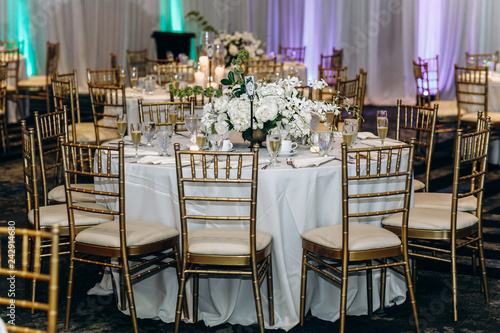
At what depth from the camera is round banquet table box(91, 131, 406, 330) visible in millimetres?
3236

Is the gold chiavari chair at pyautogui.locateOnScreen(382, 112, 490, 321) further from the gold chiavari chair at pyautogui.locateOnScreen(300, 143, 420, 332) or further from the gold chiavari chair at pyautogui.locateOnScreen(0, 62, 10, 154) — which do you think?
the gold chiavari chair at pyautogui.locateOnScreen(0, 62, 10, 154)

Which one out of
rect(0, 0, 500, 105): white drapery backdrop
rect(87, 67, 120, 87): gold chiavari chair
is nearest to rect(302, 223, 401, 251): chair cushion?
rect(87, 67, 120, 87): gold chiavari chair

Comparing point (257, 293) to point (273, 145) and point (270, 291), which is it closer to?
point (270, 291)

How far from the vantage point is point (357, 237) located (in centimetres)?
308

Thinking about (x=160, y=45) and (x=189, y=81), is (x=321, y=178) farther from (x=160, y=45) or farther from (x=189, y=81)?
(x=160, y=45)

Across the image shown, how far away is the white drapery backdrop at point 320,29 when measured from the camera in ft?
34.4

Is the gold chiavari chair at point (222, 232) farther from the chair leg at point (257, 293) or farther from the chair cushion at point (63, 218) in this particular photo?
the chair cushion at point (63, 218)

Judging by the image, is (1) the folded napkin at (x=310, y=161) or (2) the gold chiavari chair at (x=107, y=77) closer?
(1) the folded napkin at (x=310, y=161)

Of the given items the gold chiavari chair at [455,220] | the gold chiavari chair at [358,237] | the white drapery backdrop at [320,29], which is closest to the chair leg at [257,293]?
the gold chiavari chair at [358,237]

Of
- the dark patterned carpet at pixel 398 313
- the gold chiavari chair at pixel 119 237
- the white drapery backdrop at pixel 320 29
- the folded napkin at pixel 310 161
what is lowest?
the dark patterned carpet at pixel 398 313

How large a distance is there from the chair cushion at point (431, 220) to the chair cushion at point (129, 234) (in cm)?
110

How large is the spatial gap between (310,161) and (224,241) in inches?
24.6

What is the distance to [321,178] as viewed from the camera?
326 centimetres

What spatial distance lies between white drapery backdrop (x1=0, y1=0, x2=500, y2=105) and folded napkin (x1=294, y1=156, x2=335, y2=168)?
299 inches
